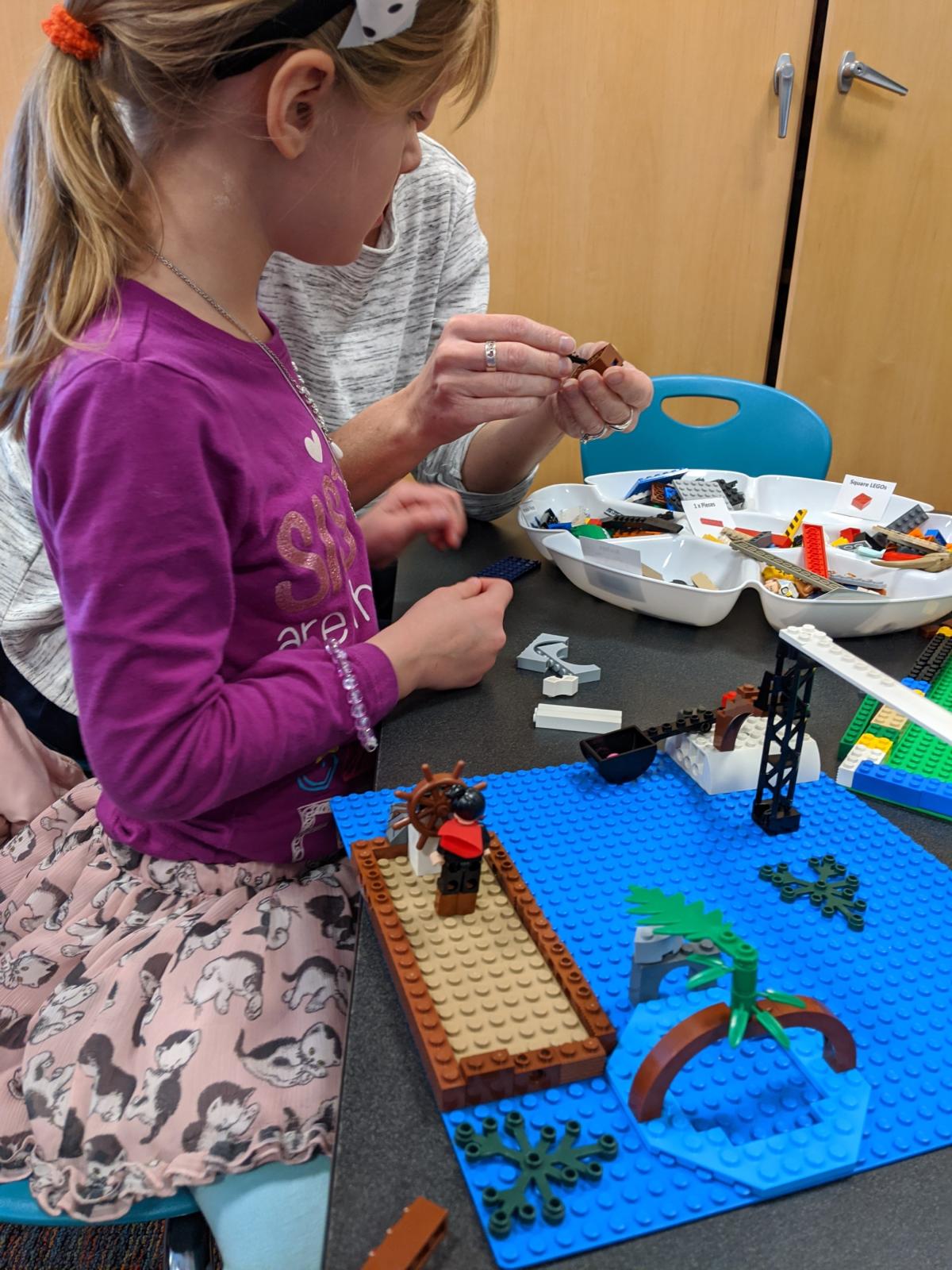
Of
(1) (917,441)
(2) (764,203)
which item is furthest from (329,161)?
(1) (917,441)

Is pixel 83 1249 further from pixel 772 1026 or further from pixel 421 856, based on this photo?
pixel 772 1026

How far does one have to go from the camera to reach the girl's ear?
576 millimetres

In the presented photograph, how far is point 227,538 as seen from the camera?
0.62 meters

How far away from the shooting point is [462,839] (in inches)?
20.9

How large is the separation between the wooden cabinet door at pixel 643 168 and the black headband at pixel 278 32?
5.16ft

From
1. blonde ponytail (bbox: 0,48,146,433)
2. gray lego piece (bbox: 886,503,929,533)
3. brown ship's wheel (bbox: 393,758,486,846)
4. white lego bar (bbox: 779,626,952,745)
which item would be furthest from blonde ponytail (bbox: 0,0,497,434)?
gray lego piece (bbox: 886,503,929,533)

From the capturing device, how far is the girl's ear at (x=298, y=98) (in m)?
0.58

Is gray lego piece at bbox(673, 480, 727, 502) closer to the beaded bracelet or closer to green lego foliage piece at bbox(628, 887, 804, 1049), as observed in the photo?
the beaded bracelet

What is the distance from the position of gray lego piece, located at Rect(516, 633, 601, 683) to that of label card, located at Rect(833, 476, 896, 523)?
458mm

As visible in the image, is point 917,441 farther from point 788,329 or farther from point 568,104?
point 568,104

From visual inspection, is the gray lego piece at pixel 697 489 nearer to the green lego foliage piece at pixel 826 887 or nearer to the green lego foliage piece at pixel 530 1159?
the green lego foliage piece at pixel 826 887

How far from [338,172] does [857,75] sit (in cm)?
187

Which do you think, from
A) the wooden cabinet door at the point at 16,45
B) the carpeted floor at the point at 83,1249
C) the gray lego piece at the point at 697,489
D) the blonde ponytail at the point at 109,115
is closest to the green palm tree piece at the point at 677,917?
the blonde ponytail at the point at 109,115

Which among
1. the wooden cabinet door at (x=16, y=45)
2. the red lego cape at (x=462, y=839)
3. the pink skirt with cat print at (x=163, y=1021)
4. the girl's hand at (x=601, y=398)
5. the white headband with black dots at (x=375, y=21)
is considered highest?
the wooden cabinet door at (x=16, y=45)
